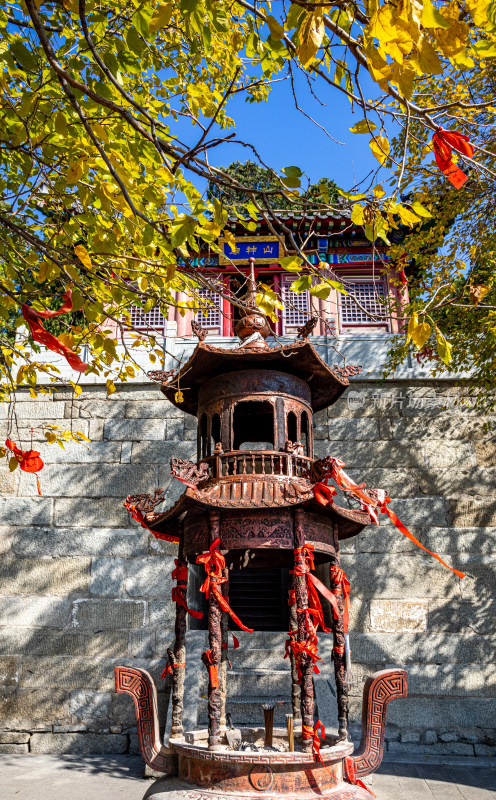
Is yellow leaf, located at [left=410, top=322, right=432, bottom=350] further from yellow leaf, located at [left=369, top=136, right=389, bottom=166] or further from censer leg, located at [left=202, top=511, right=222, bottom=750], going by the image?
censer leg, located at [left=202, top=511, right=222, bottom=750]

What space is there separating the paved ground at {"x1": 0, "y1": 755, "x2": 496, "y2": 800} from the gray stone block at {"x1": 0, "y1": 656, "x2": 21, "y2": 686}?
0.72m

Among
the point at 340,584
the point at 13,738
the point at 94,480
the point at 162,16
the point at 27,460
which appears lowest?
the point at 13,738

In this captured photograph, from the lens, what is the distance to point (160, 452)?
7469 mm

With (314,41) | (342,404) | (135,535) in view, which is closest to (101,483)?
(135,535)

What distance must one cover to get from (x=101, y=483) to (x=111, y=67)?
5.59 metres

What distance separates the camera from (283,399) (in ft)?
14.3

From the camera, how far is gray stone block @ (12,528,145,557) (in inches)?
277

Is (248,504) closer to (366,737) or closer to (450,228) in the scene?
(366,737)

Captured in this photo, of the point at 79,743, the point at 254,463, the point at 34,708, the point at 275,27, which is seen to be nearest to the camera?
the point at 275,27

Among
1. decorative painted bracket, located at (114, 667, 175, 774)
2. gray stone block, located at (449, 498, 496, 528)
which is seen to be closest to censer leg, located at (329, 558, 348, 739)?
decorative painted bracket, located at (114, 667, 175, 774)

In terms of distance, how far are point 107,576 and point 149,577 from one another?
1.65 feet

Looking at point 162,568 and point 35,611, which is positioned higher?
point 162,568

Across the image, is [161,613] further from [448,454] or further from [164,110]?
[164,110]

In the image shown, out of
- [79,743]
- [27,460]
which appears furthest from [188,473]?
[79,743]
